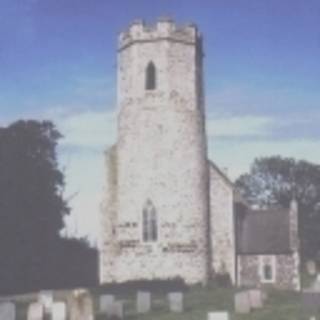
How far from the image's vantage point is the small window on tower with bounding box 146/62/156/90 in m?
42.4

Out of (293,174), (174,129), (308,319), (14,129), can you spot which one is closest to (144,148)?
(174,129)

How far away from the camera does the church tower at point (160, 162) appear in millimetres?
41500

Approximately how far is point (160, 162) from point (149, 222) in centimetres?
313

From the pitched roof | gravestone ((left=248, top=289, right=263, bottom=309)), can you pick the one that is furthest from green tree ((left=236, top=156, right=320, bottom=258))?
gravestone ((left=248, top=289, right=263, bottom=309))

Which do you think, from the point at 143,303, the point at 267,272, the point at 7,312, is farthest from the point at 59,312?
the point at 267,272

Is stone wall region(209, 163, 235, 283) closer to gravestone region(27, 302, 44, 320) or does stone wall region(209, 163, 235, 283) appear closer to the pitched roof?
the pitched roof

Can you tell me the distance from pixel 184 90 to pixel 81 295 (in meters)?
21.1

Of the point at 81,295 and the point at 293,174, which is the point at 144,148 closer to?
the point at 81,295

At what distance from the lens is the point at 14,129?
155ft

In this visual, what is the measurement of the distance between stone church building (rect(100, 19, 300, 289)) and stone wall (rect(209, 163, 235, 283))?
5cm

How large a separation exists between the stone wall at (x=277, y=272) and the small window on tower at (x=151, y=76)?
33.7 feet

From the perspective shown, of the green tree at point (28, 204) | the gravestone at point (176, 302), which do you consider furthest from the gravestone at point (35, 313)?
the green tree at point (28, 204)

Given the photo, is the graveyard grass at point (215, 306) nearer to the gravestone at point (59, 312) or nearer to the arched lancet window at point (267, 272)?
the gravestone at point (59, 312)

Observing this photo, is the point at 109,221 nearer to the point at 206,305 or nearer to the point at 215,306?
the point at 206,305
